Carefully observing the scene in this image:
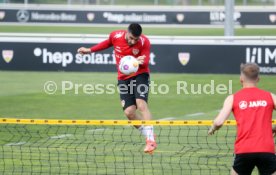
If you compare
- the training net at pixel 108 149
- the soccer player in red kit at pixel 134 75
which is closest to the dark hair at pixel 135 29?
the soccer player in red kit at pixel 134 75

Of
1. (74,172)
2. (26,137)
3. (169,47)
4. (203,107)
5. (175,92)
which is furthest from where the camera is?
(169,47)

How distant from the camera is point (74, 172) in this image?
1313 centimetres

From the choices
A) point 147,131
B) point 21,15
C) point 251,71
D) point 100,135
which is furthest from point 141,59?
point 21,15

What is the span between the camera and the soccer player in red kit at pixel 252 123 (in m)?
9.40

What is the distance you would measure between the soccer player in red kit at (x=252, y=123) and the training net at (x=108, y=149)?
2479mm

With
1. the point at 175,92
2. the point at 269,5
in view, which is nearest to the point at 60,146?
the point at 175,92

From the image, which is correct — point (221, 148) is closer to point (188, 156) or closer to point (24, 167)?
point (188, 156)

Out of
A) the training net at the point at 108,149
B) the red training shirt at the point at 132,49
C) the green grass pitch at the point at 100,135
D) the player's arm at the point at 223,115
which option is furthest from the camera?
the red training shirt at the point at 132,49

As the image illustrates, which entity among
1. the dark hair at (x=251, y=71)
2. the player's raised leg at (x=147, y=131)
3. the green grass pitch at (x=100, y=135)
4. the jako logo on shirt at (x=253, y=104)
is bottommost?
the green grass pitch at (x=100, y=135)

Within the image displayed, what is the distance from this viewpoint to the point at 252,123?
9.41 m

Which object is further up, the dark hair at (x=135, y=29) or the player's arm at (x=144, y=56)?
the dark hair at (x=135, y=29)

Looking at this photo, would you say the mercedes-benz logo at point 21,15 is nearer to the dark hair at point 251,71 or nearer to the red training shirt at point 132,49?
the red training shirt at point 132,49

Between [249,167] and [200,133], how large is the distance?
7641mm

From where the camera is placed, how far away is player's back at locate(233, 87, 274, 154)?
30.8ft
